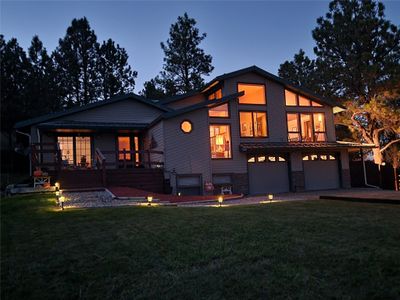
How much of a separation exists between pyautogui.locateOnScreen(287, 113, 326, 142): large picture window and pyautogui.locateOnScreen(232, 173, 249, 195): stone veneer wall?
4129mm

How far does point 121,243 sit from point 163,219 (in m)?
2.13

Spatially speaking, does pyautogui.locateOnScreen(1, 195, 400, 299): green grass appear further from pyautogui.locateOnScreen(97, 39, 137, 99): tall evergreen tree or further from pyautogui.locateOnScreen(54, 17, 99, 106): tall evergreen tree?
pyautogui.locateOnScreen(97, 39, 137, 99): tall evergreen tree

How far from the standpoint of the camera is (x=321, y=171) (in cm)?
2025

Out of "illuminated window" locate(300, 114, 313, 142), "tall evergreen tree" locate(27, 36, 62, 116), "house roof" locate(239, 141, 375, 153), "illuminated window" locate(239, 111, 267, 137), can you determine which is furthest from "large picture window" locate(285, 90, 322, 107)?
"tall evergreen tree" locate(27, 36, 62, 116)

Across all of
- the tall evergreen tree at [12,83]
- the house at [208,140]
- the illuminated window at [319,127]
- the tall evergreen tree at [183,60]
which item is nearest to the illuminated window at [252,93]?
the house at [208,140]

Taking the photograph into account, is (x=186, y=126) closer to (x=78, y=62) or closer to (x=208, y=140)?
(x=208, y=140)

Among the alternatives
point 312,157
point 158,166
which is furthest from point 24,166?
point 312,157

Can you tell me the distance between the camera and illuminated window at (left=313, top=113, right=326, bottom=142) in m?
20.7

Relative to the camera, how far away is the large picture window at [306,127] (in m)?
20.0

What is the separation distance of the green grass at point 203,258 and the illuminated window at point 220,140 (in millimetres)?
11427

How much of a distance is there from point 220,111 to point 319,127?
730 cm

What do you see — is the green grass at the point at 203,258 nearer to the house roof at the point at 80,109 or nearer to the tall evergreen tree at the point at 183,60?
the house roof at the point at 80,109

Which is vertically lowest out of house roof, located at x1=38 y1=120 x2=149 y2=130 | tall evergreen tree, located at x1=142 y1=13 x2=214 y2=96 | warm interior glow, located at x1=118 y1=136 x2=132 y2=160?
warm interior glow, located at x1=118 y1=136 x2=132 y2=160

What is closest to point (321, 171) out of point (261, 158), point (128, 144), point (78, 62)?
point (261, 158)
